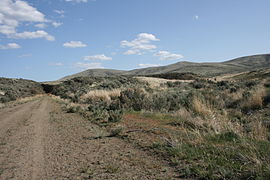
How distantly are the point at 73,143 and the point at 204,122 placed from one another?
15.0 feet

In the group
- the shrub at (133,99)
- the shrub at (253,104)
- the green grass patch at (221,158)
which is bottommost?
the shrub at (253,104)

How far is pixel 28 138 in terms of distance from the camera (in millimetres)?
8461

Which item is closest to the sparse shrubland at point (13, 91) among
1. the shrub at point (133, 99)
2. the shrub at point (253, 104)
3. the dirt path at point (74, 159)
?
the shrub at point (133, 99)

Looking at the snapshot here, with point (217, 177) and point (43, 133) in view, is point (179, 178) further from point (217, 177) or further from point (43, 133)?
point (43, 133)

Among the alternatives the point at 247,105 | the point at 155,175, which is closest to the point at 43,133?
the point at 155,175

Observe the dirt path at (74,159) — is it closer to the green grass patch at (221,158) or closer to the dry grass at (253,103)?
the green grass patch at (221,158)

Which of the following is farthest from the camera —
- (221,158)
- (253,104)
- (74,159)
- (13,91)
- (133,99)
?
(13,91)

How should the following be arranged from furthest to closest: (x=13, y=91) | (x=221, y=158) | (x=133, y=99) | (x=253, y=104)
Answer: (x=13, y=91) < (x=133, y=99) < (x=253, y=104) < (x=221, y=158)

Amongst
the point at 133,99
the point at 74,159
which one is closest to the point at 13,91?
the point at 133,99

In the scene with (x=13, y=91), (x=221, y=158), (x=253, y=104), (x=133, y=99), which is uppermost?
(x=13, y=91)

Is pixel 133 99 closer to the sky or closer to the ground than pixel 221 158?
closer to the sky

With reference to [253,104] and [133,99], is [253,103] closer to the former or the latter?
[253,104]

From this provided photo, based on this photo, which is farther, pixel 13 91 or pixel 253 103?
pixel 13 91

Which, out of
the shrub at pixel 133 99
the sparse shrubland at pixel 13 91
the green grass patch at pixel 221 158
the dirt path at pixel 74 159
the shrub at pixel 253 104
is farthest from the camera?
the sparse shrubland at pixel 13 91
